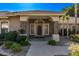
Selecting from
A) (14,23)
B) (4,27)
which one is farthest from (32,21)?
(4,27)

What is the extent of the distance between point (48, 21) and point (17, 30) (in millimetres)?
1489

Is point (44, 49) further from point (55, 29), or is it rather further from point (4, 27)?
point (4, 27)

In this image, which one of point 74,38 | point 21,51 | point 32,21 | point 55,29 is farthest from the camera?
point 32,21

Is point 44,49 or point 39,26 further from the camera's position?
point 39,26

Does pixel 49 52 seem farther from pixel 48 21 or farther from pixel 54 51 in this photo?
pixel 48 21

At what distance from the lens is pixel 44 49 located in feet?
44.5

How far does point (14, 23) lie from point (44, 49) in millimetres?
1820

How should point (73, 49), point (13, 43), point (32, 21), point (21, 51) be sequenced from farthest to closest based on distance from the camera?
1. point (32, 21)
2. point (21, 51)
3. point (13, 43)
4. point (73, 49)

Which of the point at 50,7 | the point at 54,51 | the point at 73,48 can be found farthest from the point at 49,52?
the point at 50,7

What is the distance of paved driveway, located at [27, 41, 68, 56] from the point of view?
43.3 ft

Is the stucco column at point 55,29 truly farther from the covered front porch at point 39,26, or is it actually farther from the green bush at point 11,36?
the green bush at point 11,36

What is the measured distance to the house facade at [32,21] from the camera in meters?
13.6

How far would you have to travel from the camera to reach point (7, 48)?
13.6 metres

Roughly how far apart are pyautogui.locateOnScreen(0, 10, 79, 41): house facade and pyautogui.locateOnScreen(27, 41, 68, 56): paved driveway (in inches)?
15.8
